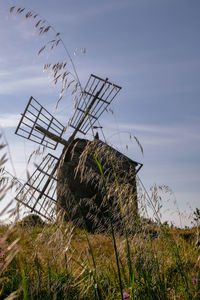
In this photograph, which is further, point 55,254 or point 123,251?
point 123,251

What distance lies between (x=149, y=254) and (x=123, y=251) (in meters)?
0.25

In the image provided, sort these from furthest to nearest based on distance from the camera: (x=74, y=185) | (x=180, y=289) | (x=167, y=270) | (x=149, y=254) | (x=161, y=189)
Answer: (x=74, y=185), (x=167, y=270), (x=161, y=189), (x=180, y=289), (x=149, y=254)

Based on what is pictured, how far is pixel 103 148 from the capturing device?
8.38ft

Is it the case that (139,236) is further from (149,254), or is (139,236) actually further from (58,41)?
(58,41)

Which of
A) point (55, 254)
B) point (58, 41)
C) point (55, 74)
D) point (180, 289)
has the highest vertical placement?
point (58, 41)

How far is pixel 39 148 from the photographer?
2658 millimetres

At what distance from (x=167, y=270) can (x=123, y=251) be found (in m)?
1.79

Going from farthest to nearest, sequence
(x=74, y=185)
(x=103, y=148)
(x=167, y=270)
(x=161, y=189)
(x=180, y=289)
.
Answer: (x=74, y=185), (x=167, y=270), (x=161, y=189), (x=180, y=289), (x=103, y=148)

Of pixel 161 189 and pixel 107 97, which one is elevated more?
pixel 107 97

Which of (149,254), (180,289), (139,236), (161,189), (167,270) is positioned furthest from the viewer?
(167,270)

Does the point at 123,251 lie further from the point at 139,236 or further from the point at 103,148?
the point at 103,148

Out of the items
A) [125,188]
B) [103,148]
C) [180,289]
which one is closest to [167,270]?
[180,289]

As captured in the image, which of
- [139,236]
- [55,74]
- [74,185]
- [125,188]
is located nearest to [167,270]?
[139,236]

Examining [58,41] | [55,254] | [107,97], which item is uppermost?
[107,97]
